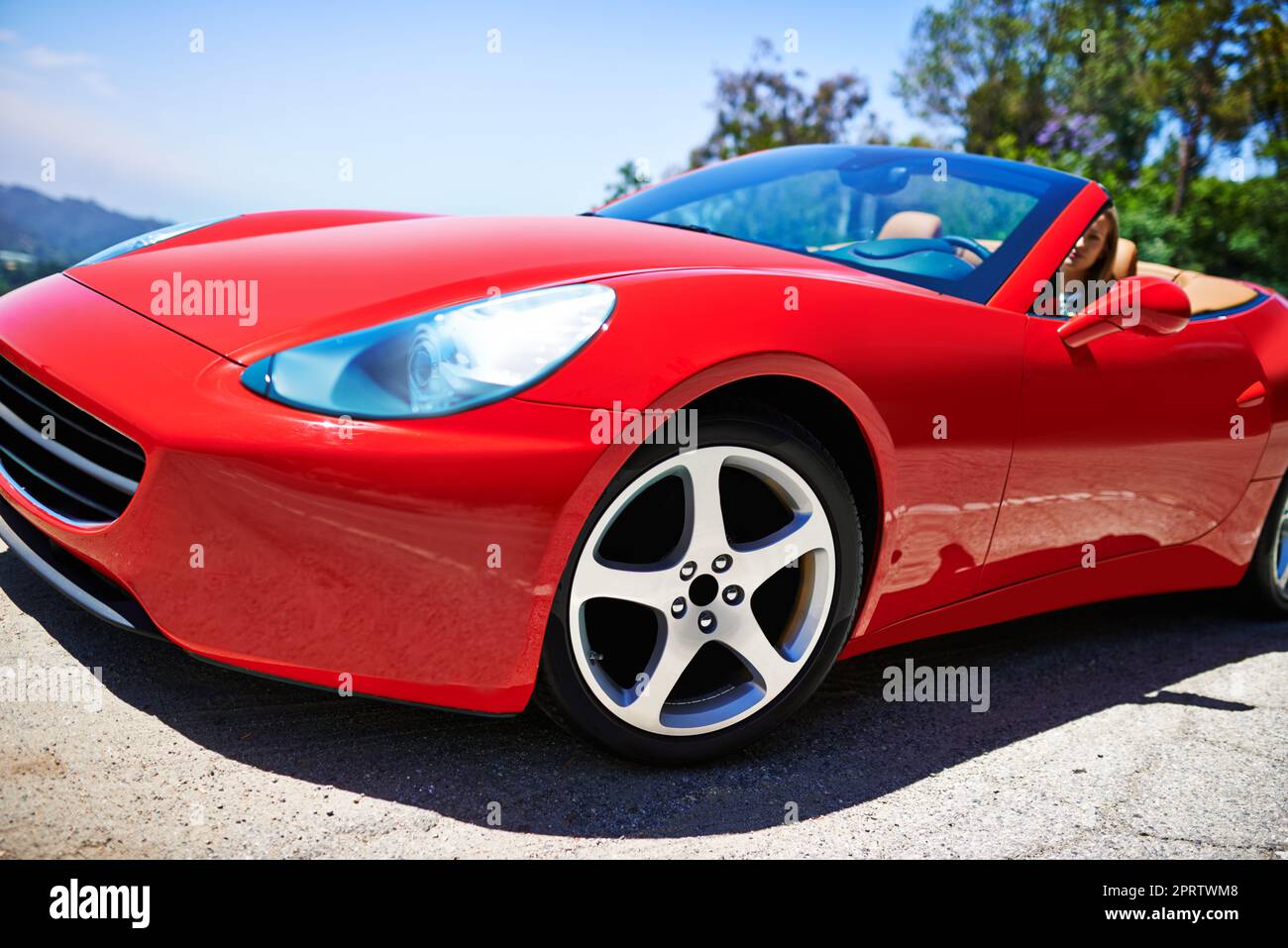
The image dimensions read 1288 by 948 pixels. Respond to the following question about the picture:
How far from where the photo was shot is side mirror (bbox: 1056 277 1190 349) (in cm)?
255

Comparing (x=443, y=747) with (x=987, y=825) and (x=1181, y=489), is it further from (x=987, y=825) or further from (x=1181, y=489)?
(x=1181, y=489)

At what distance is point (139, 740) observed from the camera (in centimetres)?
196

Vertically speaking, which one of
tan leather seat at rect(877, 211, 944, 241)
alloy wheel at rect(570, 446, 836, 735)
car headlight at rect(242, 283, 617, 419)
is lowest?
alloy wheel at rect(570, 446, 836, 735)

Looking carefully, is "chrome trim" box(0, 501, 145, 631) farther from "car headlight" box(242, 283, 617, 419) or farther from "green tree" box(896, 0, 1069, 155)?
"green tree" box(896, 0, 1069, 155)

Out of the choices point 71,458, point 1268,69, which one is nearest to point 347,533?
point 71,458

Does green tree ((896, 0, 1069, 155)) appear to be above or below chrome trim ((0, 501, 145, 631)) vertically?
above

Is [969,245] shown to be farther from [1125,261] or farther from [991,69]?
[991,69]

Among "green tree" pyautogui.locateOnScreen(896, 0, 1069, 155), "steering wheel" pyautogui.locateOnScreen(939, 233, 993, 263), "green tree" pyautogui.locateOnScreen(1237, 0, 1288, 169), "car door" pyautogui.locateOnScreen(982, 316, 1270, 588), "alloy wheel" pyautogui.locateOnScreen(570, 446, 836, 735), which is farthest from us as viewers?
"green tree" pyautogui.locateOnScreen(896, 0, 1069, 155)

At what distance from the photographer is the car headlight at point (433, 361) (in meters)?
1.72

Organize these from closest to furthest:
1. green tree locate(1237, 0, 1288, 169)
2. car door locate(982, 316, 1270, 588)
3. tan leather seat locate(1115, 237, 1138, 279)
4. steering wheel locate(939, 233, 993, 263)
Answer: car door locate(982, 316, 1270, 588)
steering wheel locate(939, 233, 993, 263)
tan leather seat locate(1115, 237, 1138, 279)
green tree locate(1237, 0, 1288, 169)

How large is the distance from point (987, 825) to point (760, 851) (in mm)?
500

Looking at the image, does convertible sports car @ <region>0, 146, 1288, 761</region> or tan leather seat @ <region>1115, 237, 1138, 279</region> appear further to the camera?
tan leather seat @ <region>1115, 237, 1138, 279</region>

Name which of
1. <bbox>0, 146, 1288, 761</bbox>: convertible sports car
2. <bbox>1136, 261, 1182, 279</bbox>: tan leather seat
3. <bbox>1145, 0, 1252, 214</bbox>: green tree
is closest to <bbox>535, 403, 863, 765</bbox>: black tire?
<bbox>0, 146, 1288, 761</bbox>: convertible sports car
